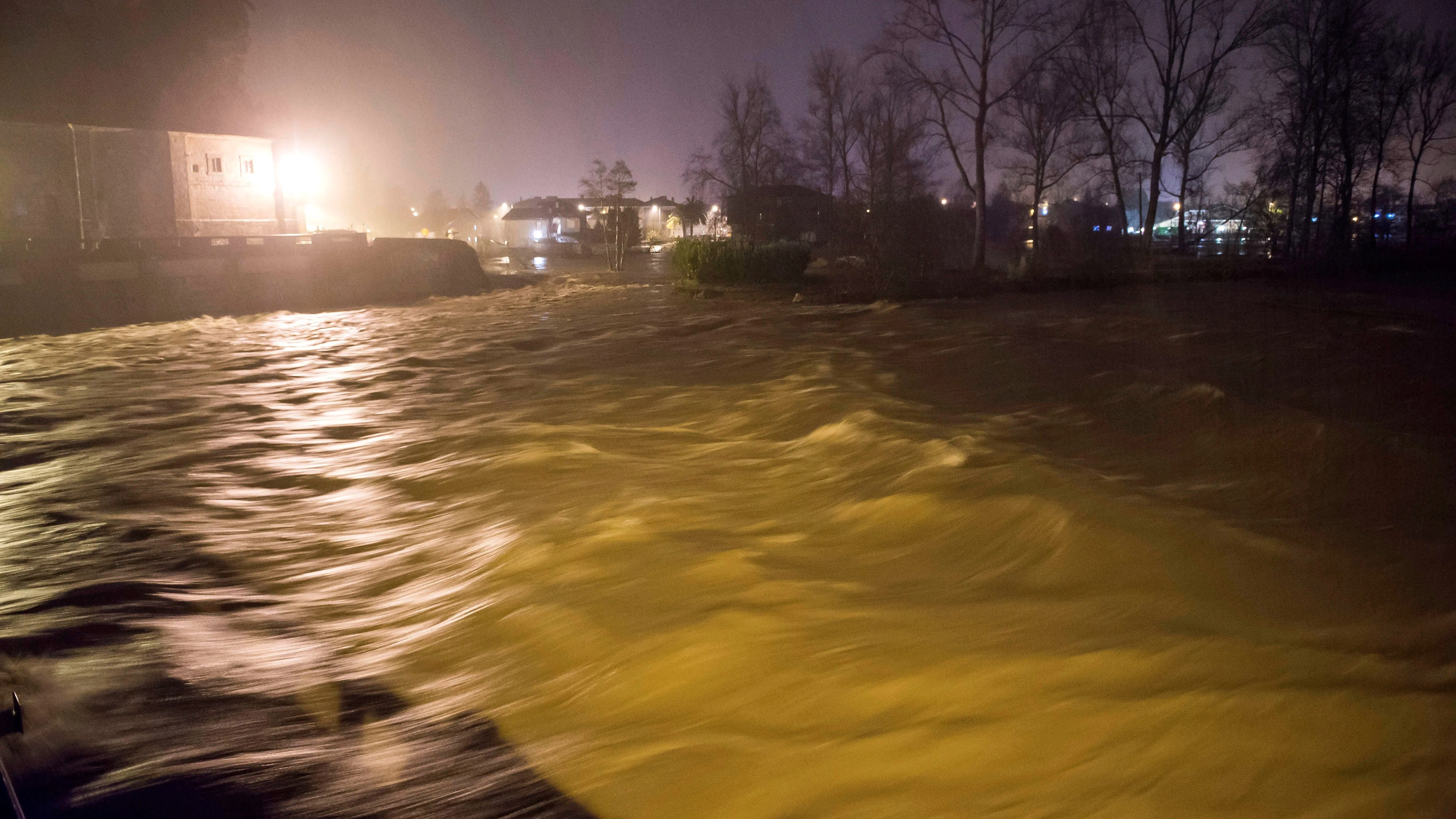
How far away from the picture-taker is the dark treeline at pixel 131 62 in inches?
1902

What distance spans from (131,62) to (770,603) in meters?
70.2

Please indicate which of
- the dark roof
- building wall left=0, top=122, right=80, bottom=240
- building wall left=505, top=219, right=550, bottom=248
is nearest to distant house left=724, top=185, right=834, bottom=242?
building wall left=0, top=122, right=80, bottom=240

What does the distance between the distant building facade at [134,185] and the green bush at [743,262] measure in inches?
929

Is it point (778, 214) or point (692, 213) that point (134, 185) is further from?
point (692, 213)

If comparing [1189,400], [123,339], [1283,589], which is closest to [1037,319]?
[1189,400]

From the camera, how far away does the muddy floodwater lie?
347 centimetres

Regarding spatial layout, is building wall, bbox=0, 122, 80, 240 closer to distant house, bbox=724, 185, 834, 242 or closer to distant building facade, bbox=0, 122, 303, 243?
distant building facade, bbox=0, 122, 303, 243

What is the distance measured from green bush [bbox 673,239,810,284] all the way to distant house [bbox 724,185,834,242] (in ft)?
63.6

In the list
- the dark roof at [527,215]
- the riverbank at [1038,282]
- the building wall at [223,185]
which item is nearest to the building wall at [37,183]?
the building wall at [223,185]

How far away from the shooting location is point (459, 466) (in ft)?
30.0

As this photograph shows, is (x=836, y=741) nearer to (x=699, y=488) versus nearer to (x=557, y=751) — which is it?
(x=557, y=751)

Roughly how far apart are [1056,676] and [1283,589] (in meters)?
1.64

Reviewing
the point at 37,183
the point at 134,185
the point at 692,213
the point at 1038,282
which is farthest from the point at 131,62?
the point at 1038,282

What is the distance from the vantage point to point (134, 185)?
152 ft
